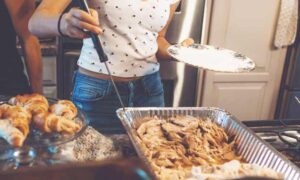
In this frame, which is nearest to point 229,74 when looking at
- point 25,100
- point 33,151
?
point 25,100

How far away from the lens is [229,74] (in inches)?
103

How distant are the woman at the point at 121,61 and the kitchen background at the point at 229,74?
3.03 feet

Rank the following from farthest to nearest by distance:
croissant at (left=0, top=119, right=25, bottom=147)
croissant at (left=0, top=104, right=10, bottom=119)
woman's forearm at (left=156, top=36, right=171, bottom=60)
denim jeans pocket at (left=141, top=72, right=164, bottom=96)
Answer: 1. woman's forearm at (left=156, top=36, right=171, bottom=60)
2. denim jeans pocket at (left=141, top=72, right=164, bottom=96)
3. croissant at (left=0, top=104, right=10, bottom=119)
4. croissant at (left=0, top=119, right=25, bottom=147)

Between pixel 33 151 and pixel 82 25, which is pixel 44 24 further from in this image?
pixel 33 151

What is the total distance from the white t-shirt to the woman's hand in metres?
0.28

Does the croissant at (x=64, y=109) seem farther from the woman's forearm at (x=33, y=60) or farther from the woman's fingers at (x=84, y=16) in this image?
the woman's forearm at (x=33, y=60)

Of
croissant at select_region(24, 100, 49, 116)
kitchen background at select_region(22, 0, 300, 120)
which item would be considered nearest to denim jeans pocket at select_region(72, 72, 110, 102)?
croissant at select_region(24, 100, 49, 116)

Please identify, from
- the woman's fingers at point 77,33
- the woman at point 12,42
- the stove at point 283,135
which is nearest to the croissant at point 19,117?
the woman's fingers at point 77,33

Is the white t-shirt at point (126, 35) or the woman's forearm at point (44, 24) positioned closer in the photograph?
the woman's forearm at point (44, 24)

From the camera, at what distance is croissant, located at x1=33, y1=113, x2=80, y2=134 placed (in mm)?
952

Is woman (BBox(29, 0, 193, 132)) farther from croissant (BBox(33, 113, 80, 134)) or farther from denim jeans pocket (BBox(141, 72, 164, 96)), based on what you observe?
croissant (BBox(33, 113, 80, 134))

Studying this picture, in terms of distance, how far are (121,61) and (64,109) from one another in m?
0.43

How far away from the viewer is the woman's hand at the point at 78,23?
1.02 metres

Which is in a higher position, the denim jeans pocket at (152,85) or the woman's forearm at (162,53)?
the woman's forearm at (162,53)
